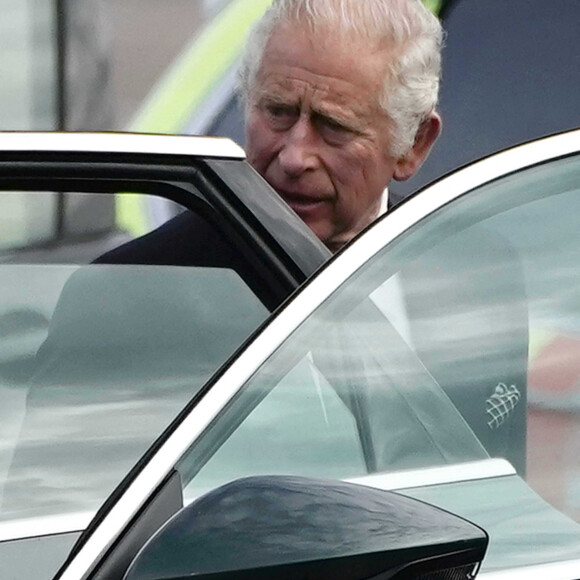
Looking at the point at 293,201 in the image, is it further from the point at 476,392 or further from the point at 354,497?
the point at 354,497

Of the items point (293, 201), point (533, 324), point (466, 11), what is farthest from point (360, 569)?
point (466, 11)

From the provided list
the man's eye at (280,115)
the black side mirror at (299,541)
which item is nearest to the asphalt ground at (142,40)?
the man's eye at (280,115)

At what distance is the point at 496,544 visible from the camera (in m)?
1.41

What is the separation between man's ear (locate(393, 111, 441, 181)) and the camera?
2.53 meters

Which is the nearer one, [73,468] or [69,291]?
[73,468]

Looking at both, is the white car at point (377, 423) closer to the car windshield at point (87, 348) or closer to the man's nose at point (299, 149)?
→ the car windshield at point (87, 348)

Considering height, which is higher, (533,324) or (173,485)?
(533,324)

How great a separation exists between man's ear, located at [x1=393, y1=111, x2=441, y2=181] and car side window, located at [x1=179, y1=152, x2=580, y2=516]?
103cm

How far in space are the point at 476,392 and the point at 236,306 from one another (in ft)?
1.28

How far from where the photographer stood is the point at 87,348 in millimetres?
1715

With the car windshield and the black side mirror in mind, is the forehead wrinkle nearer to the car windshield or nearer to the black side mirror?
the car windshield

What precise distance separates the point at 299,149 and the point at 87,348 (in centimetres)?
73

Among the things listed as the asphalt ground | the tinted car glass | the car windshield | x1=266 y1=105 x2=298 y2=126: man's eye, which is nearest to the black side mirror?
the tinted car glass

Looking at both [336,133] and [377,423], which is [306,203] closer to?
[336,133]
